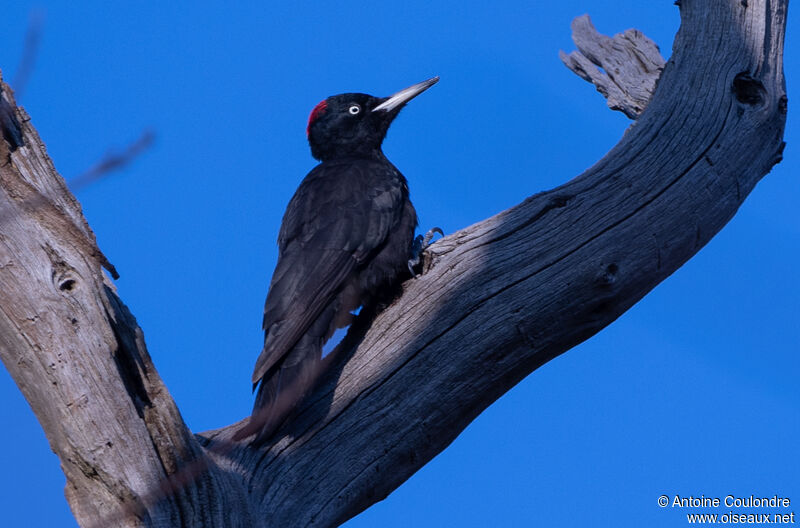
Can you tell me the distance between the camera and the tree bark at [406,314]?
8.66ft

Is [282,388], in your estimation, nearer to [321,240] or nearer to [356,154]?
[321,240]

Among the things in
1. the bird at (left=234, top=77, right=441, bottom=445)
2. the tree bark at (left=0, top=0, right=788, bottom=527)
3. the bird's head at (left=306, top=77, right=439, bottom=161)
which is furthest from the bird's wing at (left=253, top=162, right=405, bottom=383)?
the bird's head at (left=306, top=77, right=439, bottom=161)

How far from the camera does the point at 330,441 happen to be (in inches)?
134

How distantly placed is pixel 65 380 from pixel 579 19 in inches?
153

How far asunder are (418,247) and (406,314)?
98 centimetres

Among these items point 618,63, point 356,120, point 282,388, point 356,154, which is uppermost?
point 356,120

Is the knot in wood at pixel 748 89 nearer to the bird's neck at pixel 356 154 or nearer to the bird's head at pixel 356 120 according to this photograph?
the bird's head at pixel 356 120

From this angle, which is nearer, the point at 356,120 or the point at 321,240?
the point at 321,240

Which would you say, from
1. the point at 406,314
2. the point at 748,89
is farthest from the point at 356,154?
the point at 748,89

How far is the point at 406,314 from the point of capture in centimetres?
371

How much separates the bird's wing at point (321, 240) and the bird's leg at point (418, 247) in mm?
173

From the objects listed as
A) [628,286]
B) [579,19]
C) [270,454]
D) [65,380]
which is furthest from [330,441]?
[579,19]

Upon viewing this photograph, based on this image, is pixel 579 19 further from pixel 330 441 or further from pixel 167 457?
pixel 167 457

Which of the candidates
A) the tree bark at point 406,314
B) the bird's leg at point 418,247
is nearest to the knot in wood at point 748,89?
the tree bark at point 406,314
